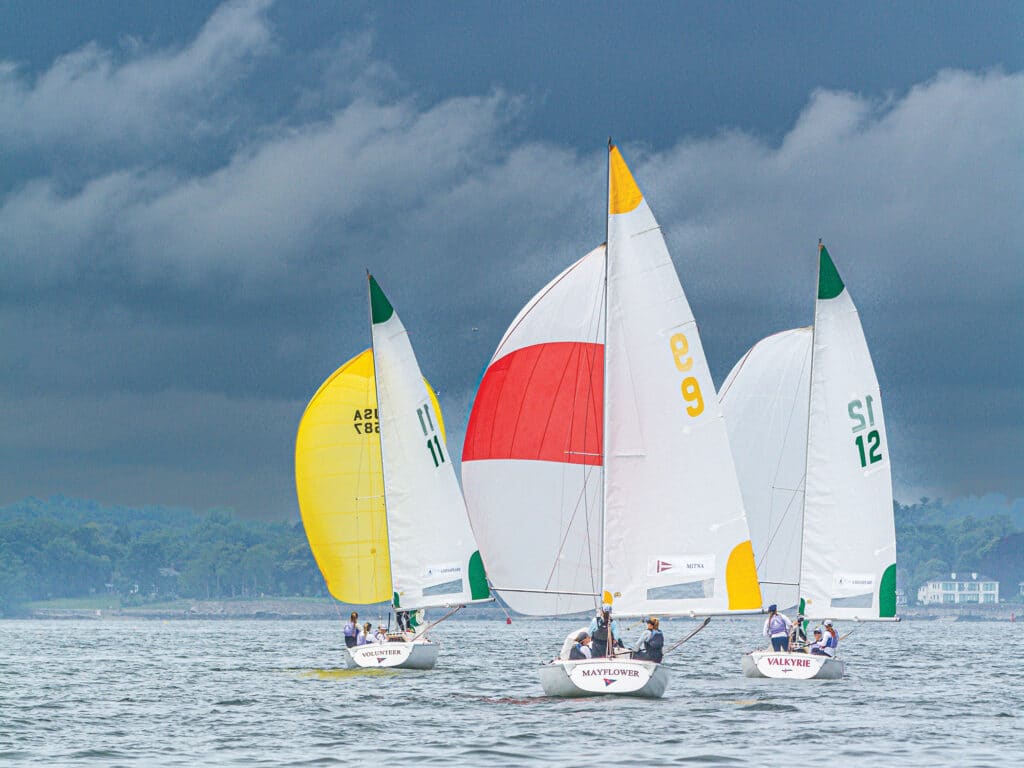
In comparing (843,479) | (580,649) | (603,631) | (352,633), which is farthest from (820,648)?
(352,633)

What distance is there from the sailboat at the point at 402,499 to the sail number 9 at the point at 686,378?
1616cm

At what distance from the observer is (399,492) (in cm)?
5144

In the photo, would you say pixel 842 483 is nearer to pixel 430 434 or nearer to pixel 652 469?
pixel 652 469

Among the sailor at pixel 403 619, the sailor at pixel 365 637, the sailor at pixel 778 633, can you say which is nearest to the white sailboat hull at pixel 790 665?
the sailor at pixel 778 633

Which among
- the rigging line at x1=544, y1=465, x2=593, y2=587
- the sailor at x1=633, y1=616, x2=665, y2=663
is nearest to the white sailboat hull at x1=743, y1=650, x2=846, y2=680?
the rigging line at x1=544, y1=465, x2=593, y2=587

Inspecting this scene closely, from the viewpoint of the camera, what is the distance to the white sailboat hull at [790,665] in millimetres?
45312

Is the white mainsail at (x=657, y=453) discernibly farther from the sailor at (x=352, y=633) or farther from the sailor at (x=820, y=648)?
the sailor at (x=352, y=633)

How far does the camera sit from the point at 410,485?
51625 millimetres

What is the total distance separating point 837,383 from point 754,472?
8767 millimetres

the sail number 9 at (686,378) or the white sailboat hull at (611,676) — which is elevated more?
the sail number 9 at (686,378)

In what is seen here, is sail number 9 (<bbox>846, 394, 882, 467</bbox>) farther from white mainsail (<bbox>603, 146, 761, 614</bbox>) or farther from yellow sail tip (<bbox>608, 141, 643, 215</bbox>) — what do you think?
yellow sail tip (<bbox>608, 141, 643, 215</bbox>)

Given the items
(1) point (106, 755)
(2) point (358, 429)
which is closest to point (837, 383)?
(2) point (358, 429)

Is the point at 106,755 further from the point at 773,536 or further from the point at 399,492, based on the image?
the point at 773,536

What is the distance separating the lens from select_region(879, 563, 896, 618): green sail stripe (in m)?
47.6
